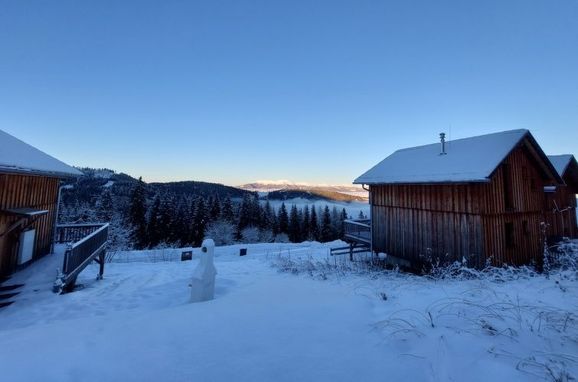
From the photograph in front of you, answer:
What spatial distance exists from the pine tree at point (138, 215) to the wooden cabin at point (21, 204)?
3038 cm

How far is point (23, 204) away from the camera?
33.2 feet

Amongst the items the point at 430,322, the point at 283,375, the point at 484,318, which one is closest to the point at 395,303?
the point at 430,322

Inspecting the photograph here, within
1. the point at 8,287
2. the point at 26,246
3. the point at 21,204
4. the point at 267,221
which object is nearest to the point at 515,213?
the point at 8,287

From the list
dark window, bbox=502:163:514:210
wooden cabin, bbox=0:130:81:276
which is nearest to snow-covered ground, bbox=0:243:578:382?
wooden cabin, bbox=0:130:81:276

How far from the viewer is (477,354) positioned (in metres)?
2.94

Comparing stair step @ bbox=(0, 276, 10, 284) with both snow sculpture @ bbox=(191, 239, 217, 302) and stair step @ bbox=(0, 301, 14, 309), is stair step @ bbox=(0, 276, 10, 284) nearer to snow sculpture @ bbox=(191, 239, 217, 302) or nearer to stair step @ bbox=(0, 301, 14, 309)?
stair step @ bbox=(0, 301, 14, 309)

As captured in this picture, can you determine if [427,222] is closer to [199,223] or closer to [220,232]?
[220,232]

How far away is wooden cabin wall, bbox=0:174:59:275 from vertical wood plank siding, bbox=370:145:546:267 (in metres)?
16.4

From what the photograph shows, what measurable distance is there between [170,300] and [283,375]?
656 centimetres

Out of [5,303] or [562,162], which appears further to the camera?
[562,162]

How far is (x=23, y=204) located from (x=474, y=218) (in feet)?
58.8

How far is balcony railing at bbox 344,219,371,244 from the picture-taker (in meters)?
19.5

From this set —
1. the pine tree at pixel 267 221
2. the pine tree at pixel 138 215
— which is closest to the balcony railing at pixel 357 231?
the pine tree at pixel 138 215

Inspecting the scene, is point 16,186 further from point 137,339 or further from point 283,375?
point 283,375
